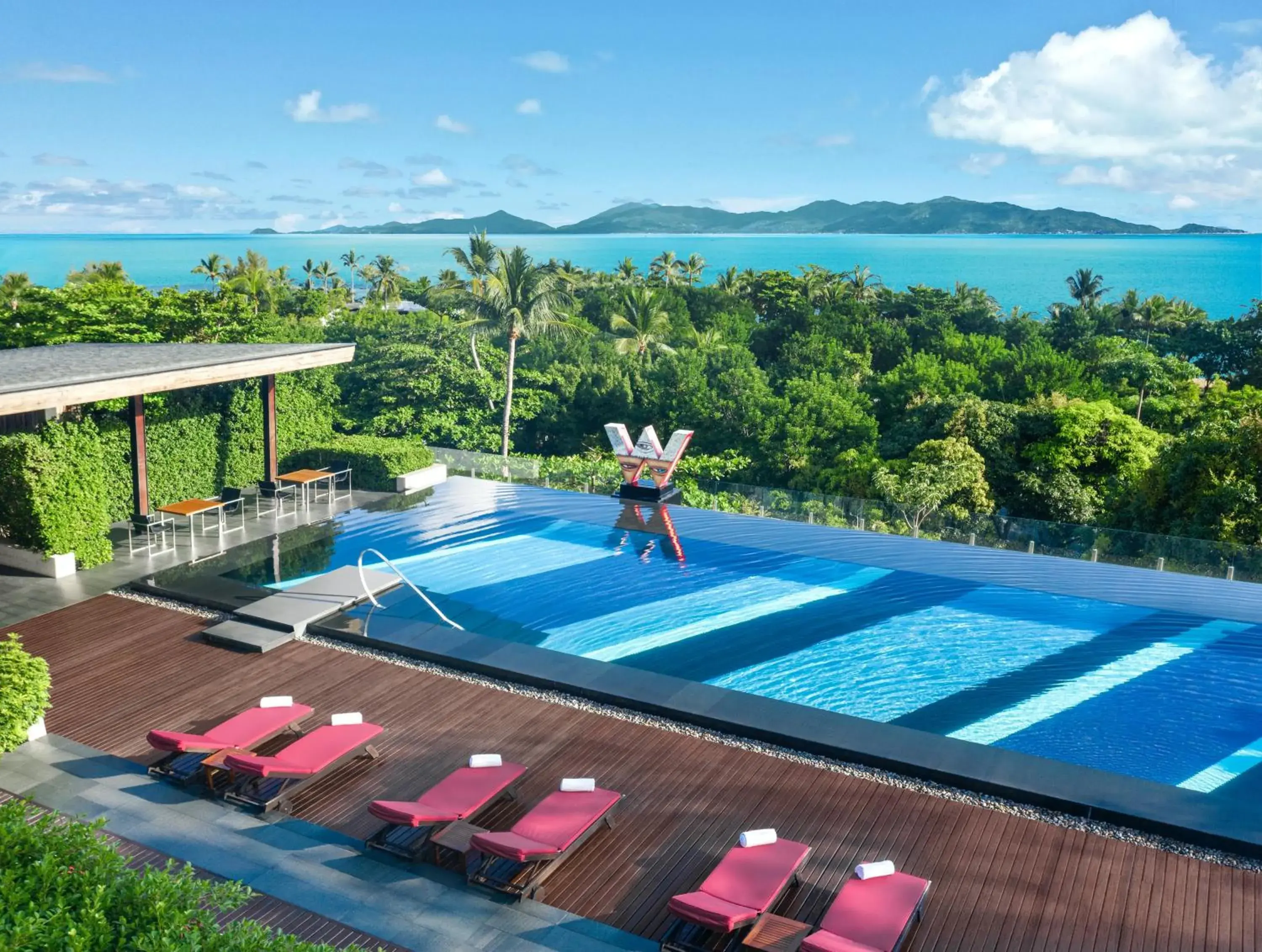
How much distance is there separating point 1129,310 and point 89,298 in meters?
59.3

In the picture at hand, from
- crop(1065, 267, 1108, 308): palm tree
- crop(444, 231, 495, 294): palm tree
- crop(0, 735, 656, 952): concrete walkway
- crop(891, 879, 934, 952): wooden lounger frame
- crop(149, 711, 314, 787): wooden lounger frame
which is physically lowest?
crop(0, 735, 656, 952): concrete walkway

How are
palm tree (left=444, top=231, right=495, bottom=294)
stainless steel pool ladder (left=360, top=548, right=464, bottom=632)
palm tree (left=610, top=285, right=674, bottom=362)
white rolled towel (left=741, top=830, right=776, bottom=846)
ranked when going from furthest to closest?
palm tree (left=610, top=285, right=674, bottom=362), palm tree (left=444, top=231, right=495, bottom=294), stainless steel pool ladder (left=360, top=548, right=464, bottom=632), white rolled towel (left=741, top=830, right=776, bottom=846)

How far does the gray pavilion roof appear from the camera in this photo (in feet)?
45.4

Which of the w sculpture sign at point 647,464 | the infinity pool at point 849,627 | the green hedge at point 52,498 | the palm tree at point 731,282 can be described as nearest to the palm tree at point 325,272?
the palm tree at point 731,282

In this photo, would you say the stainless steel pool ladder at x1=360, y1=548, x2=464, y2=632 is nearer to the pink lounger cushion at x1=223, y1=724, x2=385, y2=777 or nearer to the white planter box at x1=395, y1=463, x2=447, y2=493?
the pink lounger cushion at x1=223, y1=724, x2=385, y2=777

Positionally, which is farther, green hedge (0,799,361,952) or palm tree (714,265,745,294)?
palm tree (714,265,745,294)

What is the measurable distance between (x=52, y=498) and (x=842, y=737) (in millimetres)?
11623

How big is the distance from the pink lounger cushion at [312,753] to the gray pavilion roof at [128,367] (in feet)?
23.3

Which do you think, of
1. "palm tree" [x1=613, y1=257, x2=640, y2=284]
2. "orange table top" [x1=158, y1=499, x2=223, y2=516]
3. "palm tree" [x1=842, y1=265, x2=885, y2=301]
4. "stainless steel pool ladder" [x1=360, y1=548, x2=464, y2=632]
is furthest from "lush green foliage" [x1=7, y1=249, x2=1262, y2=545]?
"palm tree" [x1=613, y1=257, x2=640, y2=284]

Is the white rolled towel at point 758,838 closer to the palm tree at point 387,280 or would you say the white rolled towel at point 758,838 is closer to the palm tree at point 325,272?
the palm tree at point 387,280

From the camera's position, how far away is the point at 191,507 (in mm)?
16641

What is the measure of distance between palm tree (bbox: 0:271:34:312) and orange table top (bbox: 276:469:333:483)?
100ft

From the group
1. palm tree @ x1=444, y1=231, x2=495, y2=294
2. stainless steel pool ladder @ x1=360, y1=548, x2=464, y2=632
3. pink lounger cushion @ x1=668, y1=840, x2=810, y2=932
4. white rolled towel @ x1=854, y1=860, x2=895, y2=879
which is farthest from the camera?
palm tree @ x1=444, y1=231, x2=495, y2=294

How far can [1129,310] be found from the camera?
213ft
